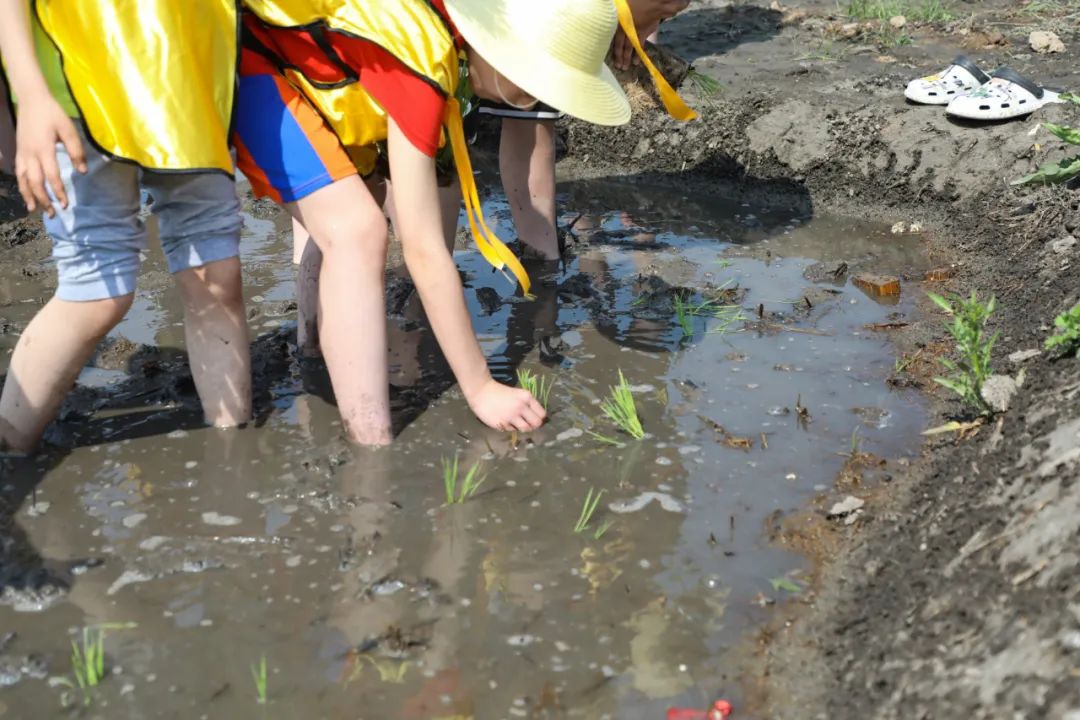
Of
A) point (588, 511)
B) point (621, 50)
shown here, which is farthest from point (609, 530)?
point (621, 50)

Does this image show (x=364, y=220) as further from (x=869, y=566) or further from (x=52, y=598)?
(x=869, y=566)

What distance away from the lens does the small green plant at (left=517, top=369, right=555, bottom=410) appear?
3564mm

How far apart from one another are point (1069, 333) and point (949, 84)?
3096mm

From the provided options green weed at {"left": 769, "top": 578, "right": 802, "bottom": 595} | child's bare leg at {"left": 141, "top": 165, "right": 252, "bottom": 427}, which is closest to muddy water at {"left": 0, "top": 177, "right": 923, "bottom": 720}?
green weed at {"left": 769, "top": 578, "right": 802, "bottom": 595}

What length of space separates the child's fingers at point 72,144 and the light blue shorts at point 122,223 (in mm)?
82

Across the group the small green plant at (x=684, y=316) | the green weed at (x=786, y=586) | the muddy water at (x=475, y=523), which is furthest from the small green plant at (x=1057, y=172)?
the green weed at (x=786, y=586)

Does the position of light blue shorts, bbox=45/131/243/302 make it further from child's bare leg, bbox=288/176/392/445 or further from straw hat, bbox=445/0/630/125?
straw hat, bbox=445/0/630/125

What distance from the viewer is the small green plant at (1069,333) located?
2.86m

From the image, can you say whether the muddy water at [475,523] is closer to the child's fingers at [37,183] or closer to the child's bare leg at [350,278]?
the child's bare leg at [350,278]

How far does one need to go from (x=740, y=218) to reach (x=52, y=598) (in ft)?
12.2

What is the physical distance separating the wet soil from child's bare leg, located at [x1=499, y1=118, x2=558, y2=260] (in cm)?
22

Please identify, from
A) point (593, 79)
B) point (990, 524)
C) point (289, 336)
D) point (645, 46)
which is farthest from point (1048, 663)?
point (645, 46)

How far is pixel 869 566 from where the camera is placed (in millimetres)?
2631

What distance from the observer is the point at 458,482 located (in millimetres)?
3146
